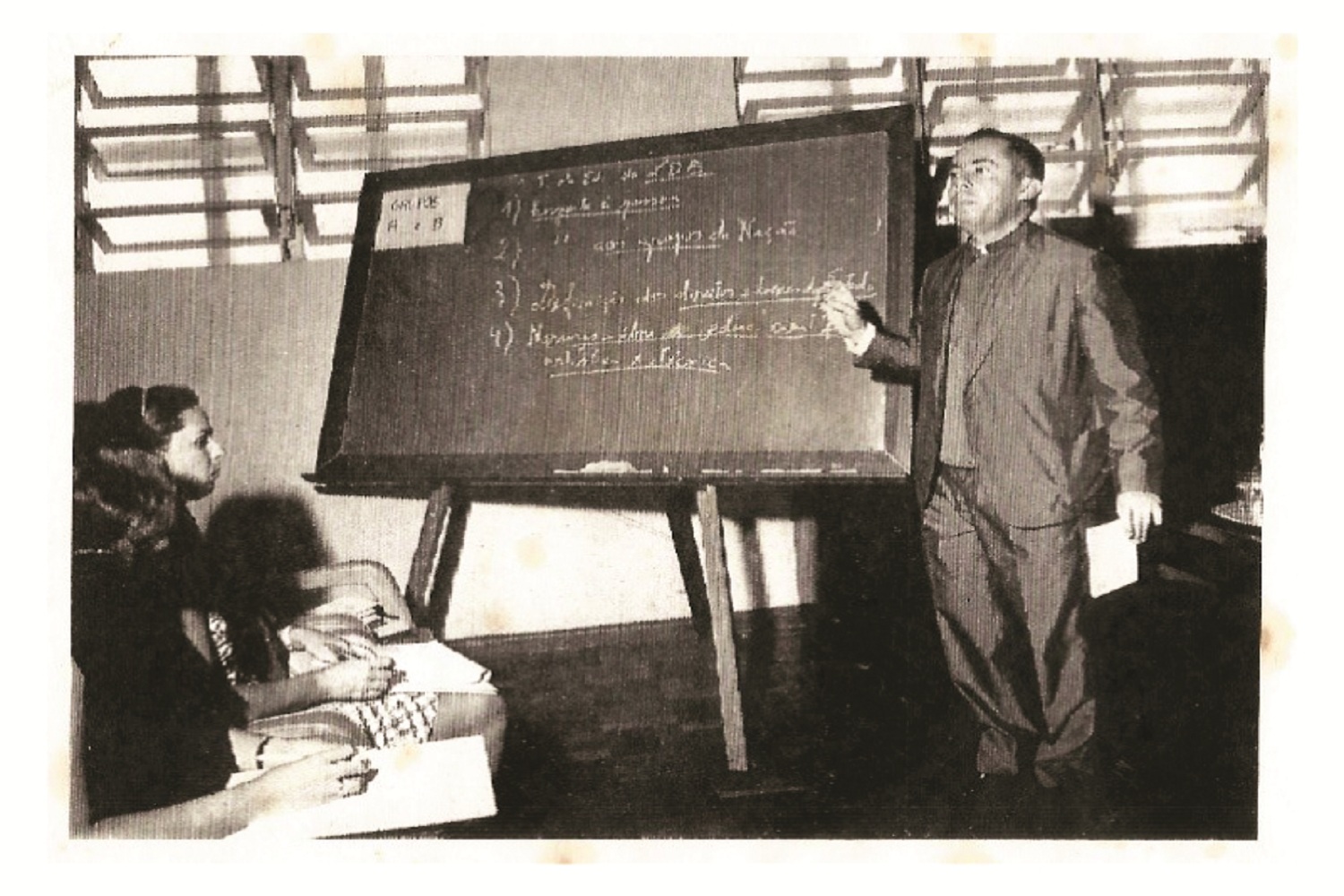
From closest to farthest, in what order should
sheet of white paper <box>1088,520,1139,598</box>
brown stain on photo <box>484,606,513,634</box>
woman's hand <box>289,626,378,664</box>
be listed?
sheet of white paper <box>1088,520,1139,598</box> → woman's hand <box>289,626,378,664</box> → brown stain on photo <box>484,606,513,634</box>

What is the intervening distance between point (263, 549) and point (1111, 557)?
1.39 metres

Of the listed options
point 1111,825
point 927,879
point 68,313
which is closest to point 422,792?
point 927,879

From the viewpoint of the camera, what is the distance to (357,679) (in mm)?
1791

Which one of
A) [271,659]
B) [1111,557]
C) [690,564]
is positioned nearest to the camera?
[1111,557]

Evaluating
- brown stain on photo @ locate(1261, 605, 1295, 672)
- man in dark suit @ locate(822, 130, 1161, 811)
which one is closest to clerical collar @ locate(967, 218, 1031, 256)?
man in dark suit @ locate(822, 130, 1161, 811)

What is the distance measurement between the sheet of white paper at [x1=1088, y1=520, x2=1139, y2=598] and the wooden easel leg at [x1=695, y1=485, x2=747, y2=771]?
0.56 metres

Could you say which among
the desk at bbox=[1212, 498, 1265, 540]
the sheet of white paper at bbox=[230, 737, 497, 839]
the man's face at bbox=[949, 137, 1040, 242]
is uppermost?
the man's face at bbox=[949, 137, 1040, 242]

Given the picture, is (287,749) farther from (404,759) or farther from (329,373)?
(329,373)

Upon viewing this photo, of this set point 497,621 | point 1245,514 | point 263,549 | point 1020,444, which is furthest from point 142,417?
point 1245,514

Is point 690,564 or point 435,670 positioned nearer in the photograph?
point 435,670

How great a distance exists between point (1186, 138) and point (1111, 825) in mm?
1107

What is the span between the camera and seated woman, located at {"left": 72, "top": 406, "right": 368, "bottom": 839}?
173 centimetres

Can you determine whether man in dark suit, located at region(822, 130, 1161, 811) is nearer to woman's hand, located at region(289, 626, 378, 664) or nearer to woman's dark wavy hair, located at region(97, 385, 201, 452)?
woman's hand, located at region(289, 626, 378, 664)

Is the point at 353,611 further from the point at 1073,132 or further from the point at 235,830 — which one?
the point at 1073,132
